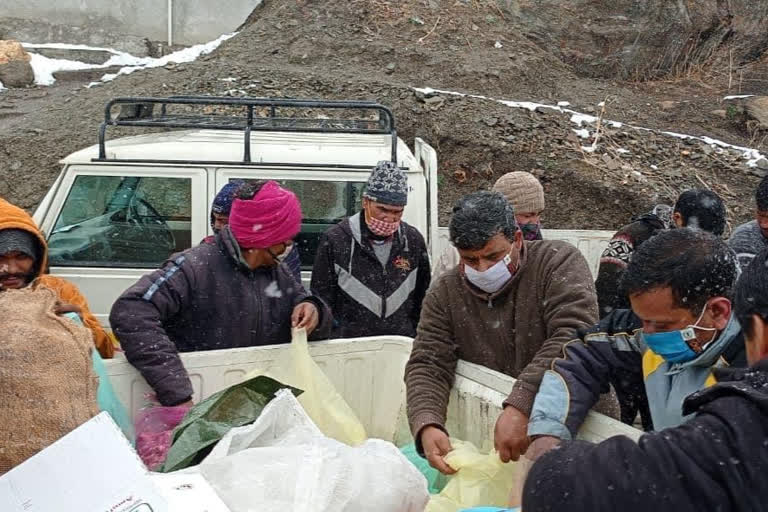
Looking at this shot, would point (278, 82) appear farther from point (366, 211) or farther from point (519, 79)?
point (366, 211)

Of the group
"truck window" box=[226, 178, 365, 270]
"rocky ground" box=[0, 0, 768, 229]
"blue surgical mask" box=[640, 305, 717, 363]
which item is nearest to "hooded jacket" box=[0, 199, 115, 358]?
"truck window" box=[226, 178, 365, 270]

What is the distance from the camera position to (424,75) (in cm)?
1135

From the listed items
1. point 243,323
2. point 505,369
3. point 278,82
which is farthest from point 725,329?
point 278,82

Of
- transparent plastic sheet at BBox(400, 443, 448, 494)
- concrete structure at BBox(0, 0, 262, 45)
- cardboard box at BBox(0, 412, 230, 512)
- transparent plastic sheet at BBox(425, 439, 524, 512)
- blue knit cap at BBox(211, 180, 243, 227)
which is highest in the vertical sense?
concrete structure at BBox(0, 0, 262, 45)

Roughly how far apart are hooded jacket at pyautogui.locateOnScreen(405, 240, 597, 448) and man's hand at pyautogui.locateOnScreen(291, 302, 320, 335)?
53cm

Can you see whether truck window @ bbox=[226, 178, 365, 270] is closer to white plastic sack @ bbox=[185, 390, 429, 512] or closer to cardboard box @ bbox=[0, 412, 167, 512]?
white plastic sack @ bbox=[185, 390, 429, 512]

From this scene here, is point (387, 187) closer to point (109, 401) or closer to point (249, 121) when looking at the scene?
point (249, 121)

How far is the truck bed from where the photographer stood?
8.73 feet

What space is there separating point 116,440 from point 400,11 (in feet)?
37.6

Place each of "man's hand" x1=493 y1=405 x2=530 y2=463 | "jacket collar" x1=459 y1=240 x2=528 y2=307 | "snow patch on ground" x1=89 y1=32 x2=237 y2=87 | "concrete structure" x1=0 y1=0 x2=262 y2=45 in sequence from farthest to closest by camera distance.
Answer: "concrete structure" x1=0 y1=0 x2=262 y2=45, "snow patch on ground" x1=89 y1=32 x2=237 y2=87, "jacket collar" x1=459 y1=240 x2=528 y2=307, "man's hand" x1=493 y1=405 x2=530 y2=463

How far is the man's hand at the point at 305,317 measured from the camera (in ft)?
10.3

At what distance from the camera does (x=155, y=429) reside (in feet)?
8.82

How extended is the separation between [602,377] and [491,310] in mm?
529

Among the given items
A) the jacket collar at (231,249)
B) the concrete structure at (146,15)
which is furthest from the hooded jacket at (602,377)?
the concrete structure at (146,15)
